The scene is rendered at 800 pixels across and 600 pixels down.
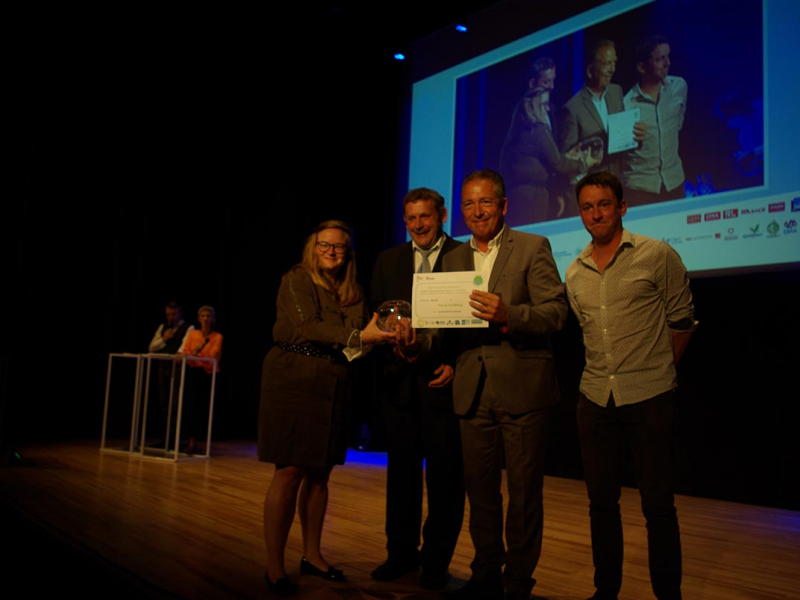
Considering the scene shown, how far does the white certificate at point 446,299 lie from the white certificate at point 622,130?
2902mm

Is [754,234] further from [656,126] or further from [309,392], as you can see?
[309,392]

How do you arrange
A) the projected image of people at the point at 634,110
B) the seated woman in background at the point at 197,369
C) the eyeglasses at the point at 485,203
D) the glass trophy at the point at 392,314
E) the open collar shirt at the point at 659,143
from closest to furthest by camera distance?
the eyeglasses at the point at 485,203, the glass trophy at the point at 392,314, the projected image of people at the point at 634,110, the open collar shirt at the point at 659,143, the seated woman in background at the point at 197,369

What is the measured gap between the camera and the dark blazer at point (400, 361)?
7.83 ft

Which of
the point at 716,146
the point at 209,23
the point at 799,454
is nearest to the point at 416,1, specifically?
the point at 209,23

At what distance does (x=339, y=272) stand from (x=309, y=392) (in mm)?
488

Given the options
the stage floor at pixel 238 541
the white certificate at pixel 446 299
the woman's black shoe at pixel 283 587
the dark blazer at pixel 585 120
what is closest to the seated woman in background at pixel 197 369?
the stage floor at pixel 238 541

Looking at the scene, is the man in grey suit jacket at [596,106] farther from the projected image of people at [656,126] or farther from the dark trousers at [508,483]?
Result: the dark trousers at [508,483]

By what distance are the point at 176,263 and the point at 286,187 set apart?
5.31ft

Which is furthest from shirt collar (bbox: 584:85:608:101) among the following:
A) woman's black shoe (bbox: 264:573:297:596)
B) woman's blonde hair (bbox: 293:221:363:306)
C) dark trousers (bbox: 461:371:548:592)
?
woman's black shoe (bbox: 264:573:297:596)

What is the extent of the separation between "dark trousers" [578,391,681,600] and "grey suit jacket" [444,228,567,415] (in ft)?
0.61

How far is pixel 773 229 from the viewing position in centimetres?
368

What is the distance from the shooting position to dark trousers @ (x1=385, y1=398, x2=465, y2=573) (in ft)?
7.63

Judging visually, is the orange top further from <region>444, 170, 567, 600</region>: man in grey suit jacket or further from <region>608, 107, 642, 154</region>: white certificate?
<region>444, 170, 567, 600</region>: man in grey suit jacket

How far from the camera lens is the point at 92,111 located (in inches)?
271
